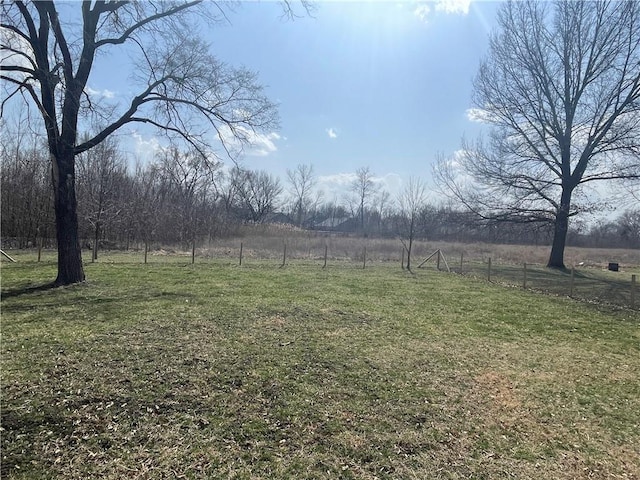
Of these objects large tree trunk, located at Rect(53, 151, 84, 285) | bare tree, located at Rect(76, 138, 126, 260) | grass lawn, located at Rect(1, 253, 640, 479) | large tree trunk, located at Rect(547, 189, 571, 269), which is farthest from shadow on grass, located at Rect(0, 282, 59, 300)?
large tree trunk, located at Rect(547, 189, 571, 269)

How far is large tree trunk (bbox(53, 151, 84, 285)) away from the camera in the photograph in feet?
29.0

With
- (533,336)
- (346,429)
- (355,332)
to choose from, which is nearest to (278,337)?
(355,332)

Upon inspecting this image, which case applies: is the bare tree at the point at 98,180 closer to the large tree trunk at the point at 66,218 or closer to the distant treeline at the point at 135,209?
the distant treeline at the point at 135,209

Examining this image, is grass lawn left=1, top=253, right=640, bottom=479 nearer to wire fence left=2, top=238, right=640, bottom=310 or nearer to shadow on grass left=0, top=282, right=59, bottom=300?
shadow on grass left=0, top=282, right=59, bottom=300

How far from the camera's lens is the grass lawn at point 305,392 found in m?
2.85

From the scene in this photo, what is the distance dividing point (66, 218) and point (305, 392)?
7913mm

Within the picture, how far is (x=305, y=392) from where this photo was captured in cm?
393

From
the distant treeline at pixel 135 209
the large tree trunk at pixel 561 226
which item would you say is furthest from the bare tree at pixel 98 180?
the large tree trunk at pixel 561 226

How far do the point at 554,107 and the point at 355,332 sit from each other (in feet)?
64.2

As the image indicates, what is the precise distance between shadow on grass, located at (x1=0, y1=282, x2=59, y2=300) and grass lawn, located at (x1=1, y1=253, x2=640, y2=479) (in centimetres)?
11

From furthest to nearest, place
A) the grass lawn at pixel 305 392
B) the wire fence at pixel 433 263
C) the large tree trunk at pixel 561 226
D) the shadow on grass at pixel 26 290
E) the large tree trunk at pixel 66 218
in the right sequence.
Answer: the large tree trunk at pixel 561 226 → the wire fence at pixel 433 263 → the large tree trunk at pixel 66 218 → the shadow on grass at pixel 26 290 → the grass lawn at pixel 305 392

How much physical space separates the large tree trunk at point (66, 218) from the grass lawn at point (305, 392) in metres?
1.20

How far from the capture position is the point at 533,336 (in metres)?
6.82

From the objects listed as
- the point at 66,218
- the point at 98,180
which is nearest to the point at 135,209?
the point at 98,180
